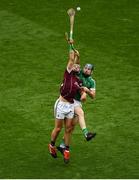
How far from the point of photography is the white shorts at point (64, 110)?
14336 mm

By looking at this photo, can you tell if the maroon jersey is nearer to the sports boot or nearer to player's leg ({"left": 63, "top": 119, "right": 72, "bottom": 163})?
player's leg ({"left": 63, "top": 119, "right": 72, "bottom": 163})

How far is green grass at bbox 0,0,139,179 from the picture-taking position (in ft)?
47.8

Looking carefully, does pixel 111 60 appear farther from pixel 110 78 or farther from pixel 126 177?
pixel 126 177

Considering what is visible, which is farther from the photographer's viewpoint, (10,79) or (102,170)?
(10,79)

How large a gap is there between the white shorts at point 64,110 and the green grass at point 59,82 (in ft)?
3.46

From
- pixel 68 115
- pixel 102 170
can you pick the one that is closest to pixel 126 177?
pixel 102 170

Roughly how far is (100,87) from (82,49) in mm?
3310

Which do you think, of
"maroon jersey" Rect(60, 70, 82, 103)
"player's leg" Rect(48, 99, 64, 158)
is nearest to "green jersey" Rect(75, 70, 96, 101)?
"maroon jersey" Rect(60, 70, 82, 103)

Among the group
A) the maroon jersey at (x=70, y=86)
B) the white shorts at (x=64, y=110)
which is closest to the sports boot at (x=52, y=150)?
the white shorts at (x=64, y=110)

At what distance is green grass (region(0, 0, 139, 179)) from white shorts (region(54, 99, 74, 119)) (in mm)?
1055

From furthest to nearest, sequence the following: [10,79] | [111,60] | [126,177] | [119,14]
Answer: [119,14]
[111,60]
[10,79]
[126,177]

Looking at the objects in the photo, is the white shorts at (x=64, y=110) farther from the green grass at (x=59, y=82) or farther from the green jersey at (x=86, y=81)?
the green grass at (x=59, y=82)

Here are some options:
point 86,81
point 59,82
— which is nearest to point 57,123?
point 86,81

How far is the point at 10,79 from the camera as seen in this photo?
20000 mm
